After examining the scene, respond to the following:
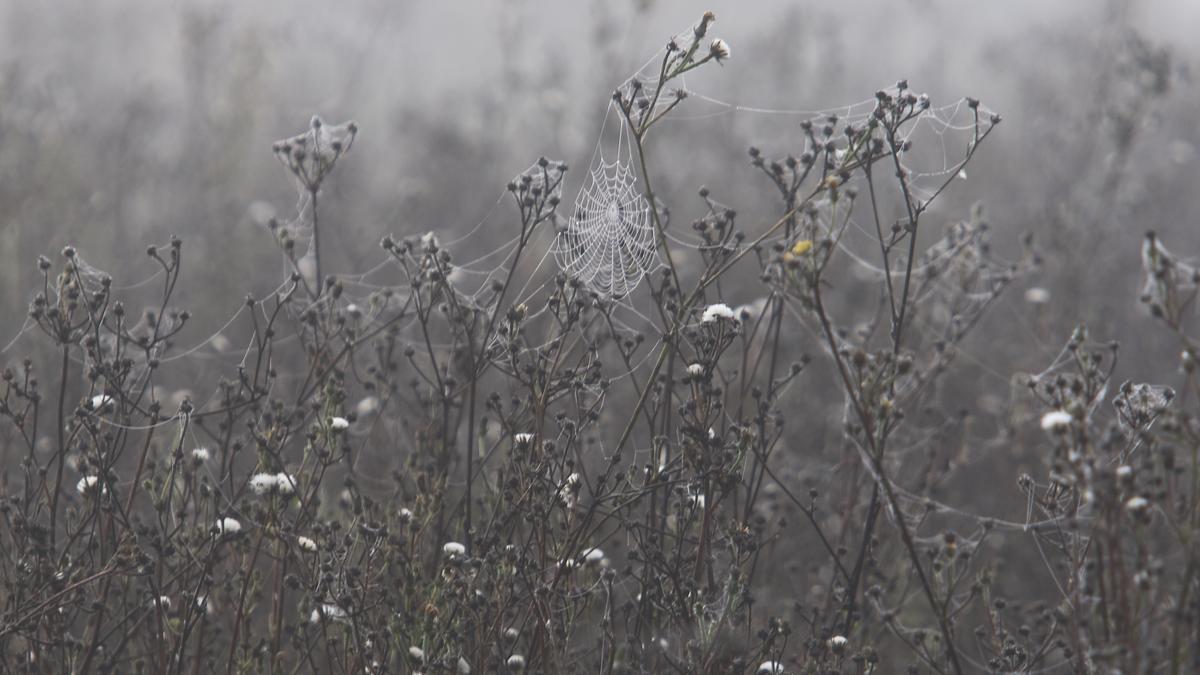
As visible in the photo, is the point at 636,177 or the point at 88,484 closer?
the point at 88,484

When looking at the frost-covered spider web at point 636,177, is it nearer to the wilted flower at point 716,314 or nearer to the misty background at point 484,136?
the wilted flower at point 716,314

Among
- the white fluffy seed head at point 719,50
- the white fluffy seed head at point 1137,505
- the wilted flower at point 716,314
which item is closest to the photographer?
the white fluffy seed head at point 1137,505

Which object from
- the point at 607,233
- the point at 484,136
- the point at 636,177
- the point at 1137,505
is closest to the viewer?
the point at 1137,505

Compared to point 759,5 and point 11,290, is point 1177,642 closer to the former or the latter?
point 11,290

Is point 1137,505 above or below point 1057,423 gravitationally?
below

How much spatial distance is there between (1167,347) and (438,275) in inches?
278

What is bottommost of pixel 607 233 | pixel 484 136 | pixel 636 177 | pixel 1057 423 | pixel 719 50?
pixel 1057 423

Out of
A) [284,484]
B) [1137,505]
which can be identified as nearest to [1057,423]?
[1137,505]

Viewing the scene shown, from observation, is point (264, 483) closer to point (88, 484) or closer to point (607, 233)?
point (88, 484)

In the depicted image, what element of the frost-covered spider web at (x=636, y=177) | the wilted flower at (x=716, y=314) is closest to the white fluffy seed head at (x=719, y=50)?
the frost-covered spider web at (x=636, y=177)

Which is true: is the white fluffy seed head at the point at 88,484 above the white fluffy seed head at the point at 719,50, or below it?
below

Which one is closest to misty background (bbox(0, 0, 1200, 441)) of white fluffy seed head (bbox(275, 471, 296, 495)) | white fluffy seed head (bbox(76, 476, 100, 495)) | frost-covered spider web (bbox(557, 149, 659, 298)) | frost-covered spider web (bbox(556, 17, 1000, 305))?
frost-covered spider web (bbox(556, 17, 1000, 305))

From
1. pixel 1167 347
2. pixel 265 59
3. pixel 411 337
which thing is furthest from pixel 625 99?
pixel 265 59

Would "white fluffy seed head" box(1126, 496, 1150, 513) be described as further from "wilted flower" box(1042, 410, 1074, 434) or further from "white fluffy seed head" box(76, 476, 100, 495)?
"white fluffy seed head" box(76, 476, 100, 495)
